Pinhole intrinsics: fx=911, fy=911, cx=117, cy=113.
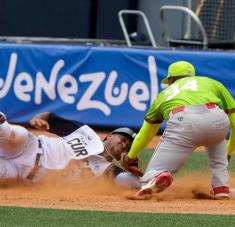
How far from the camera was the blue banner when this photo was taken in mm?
13555

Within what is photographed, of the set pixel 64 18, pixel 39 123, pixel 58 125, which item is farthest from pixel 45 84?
pixel 64 18

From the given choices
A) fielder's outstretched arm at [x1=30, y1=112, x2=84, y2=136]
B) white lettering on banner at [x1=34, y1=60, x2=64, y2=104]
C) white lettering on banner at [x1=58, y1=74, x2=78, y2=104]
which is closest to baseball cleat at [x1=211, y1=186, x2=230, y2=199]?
fielder's outstretched arm at [x1=30, y1=112, x2=84, y2=136]

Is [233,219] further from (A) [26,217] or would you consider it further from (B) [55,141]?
(B) [55,141]

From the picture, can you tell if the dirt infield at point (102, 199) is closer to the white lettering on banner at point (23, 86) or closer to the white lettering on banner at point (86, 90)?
the white lettering on banner at point (86, 90)

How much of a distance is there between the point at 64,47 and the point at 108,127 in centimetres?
139

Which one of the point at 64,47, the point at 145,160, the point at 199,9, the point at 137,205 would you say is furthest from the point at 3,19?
the point at 137,205

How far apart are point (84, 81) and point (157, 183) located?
5.81 metres

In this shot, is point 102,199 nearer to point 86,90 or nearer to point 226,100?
point 226,100

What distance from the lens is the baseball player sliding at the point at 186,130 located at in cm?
824

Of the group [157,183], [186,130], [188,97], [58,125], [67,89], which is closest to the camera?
[157,183]

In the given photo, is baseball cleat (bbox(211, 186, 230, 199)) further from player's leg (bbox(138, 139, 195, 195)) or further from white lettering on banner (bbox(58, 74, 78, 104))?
white lettering on banner (bbox(58, 74, 78, 104))

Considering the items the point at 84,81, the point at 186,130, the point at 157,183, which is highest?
the point at 186,130

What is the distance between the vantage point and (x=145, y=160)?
11.2m

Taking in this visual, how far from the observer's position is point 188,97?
27.5ft
